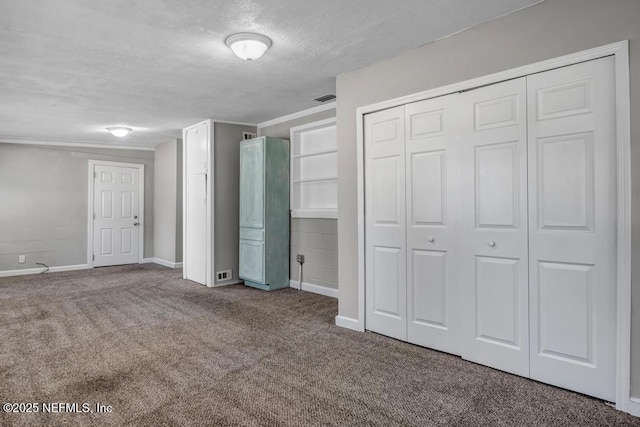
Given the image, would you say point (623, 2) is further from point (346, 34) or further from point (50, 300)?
point (50, 300)

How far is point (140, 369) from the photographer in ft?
9.04

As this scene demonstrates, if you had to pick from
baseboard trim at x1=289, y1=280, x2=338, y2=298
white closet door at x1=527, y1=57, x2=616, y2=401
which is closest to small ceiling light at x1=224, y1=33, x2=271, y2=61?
white closet door at x1=527, y1=57, x2=616, y2=401

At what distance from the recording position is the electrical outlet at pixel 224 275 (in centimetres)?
564

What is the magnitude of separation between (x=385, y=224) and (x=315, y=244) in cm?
197

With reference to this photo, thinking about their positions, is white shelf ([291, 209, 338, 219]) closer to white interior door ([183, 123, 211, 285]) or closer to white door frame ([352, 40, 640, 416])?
white interior door ([183, 123, 211, 285])

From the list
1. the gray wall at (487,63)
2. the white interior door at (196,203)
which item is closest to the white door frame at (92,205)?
the white interior door at (196,203)

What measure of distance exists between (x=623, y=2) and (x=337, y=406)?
2856 millimetres

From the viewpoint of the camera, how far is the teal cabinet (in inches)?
208

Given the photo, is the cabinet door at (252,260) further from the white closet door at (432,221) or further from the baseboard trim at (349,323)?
the white closet door at (432,221)

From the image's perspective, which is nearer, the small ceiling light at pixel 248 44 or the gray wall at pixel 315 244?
the small ceiling light at pixel 248 44

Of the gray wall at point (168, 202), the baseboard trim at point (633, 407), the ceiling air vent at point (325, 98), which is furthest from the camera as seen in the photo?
the gray wall at point (168, 202)

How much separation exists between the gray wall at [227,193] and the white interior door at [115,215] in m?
3.27

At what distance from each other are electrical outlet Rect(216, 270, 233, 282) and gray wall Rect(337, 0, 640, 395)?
2.58 metres

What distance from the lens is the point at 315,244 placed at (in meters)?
5.20
